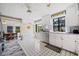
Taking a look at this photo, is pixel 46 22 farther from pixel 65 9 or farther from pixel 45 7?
pixel 65 9

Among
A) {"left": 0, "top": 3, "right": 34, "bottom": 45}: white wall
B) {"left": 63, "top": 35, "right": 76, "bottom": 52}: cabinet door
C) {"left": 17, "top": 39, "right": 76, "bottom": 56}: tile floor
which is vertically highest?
{"left": 0, "top": 3, "right": 34, "bottom": 45}: white wall

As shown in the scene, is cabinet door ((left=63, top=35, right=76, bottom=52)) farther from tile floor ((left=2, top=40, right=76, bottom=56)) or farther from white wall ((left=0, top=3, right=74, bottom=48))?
white wall ((left=0, top=3, right=74, bottom=48))

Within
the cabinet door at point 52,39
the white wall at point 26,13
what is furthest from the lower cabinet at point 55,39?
the white wall at point 26,13

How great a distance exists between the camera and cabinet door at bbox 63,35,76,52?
1928 mm

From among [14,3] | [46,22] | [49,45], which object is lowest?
[49,45]

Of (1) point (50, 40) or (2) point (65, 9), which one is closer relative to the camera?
(2) point (65, 9)

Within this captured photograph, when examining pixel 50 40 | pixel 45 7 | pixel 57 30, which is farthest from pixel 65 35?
pixel 45 7

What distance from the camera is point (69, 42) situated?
1.98m

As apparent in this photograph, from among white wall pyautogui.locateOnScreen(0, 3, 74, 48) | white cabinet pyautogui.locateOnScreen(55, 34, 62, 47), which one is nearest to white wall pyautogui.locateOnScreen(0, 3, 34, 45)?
white wall pyautogui.locateOnScreen(0, 3, 74, 48)

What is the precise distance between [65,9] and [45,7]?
39 centimetres

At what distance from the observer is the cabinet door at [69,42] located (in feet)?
6.32

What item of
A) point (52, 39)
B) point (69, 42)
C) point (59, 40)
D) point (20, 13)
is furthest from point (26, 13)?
point (69, 42)

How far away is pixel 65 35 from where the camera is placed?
200 cm

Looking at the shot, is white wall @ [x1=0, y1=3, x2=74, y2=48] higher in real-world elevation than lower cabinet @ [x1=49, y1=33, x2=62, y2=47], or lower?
higher
